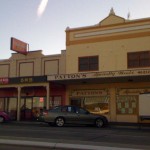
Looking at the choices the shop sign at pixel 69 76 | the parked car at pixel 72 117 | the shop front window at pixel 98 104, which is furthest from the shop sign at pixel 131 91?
the parked car at pixel 72 117

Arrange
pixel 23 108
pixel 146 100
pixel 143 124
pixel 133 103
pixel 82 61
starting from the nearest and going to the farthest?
pixel 146 100 → pixel 143 124 → pixel 133 103 → pixel 82 61 → pixel 23 108

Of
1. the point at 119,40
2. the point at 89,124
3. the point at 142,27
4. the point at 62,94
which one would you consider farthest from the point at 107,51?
the point at 89,124

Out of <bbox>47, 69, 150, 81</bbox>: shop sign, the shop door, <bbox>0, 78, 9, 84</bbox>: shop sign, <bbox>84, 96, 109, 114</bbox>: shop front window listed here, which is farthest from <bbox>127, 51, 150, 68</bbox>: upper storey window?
<bbox>0, 78, 9, 84</bbox>: shop sign

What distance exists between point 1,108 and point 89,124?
1371 cm

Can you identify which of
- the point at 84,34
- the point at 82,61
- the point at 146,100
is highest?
the point at 84,34

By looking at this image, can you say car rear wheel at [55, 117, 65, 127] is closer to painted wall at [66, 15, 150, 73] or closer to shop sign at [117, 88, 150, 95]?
Result: shop sign at [117, 88, 150, 95]

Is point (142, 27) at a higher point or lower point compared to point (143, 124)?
higher

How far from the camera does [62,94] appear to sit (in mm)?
32156

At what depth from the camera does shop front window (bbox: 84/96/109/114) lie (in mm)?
30188

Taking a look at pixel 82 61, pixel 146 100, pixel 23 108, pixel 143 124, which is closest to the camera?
pixel 146 100

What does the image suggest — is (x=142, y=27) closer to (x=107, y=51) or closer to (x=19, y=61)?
(x=107, y=51)

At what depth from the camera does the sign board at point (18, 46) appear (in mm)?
33531

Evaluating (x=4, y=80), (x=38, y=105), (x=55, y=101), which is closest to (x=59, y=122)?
(x=55, y=101)

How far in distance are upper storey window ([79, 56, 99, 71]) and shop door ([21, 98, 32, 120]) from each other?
649cm
